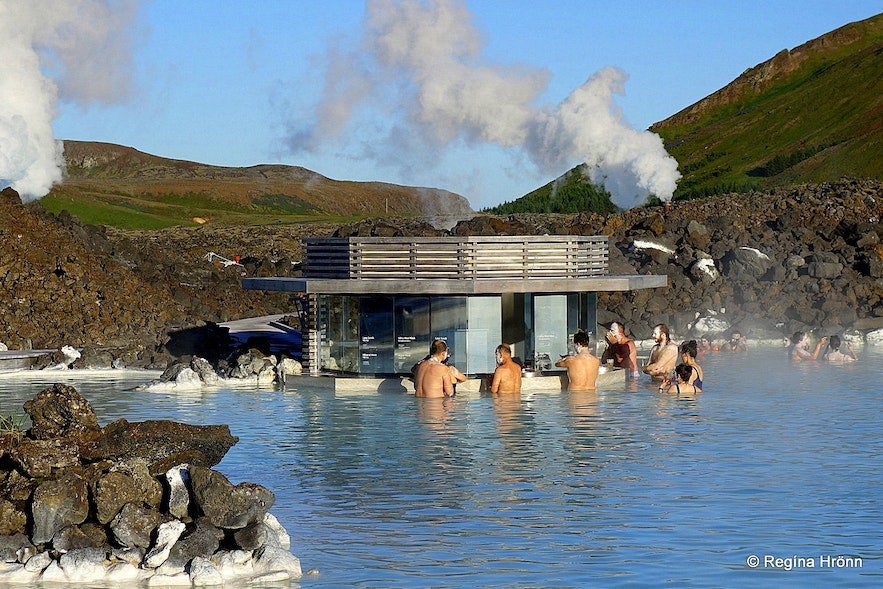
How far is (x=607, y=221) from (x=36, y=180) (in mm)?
24652

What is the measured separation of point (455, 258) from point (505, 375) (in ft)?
9.15

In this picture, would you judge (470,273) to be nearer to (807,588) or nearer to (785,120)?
(807,588)

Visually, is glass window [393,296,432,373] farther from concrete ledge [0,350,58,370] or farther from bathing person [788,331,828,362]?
bathing person [788,331,828,362]

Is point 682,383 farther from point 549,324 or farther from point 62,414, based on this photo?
point 62,414

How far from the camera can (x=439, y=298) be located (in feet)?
88.4

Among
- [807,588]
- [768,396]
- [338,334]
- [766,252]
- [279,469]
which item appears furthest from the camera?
[766,252]

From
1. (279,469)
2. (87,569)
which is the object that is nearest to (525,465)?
(279,469)

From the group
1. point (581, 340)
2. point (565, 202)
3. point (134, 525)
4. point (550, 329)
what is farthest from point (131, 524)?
point (565, 202)

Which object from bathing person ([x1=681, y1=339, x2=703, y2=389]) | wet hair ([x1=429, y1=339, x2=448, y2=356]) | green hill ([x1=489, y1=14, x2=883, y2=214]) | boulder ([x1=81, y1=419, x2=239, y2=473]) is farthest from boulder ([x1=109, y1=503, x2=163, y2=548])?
green hill ([x1=489, y1=14, x2=883, y2=214])

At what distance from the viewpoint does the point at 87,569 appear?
12039mm

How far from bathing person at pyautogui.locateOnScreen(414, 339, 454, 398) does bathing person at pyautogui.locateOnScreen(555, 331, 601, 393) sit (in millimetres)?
2535

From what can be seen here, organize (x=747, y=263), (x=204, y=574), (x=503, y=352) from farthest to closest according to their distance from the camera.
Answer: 1. (x=747, y=263)
2. (x=503, y=352)
3. (x=204, y=574)

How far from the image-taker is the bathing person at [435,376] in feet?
Result: 83.0

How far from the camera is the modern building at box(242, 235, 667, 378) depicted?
2680 centimetres
